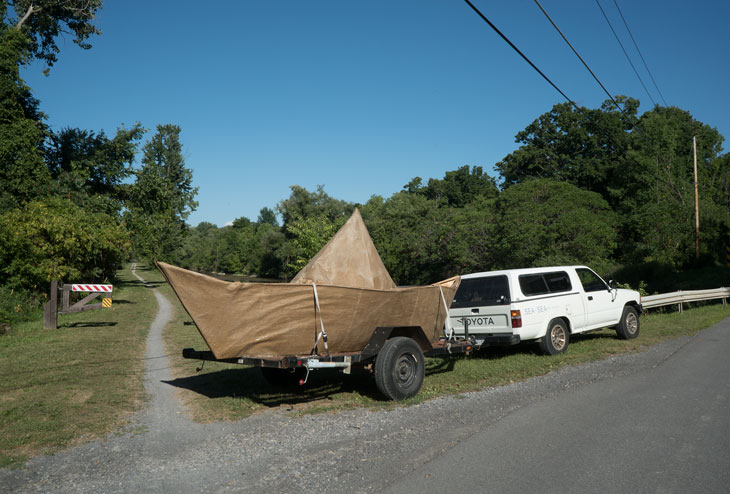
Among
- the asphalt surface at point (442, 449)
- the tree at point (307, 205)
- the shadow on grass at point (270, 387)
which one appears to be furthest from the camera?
the tree at point (307, 205)

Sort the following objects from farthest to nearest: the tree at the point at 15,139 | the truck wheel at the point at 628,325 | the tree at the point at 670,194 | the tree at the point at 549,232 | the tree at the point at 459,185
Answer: the tree at the point at 459,185 < the tree at the point at 670,194 < the tree at the point at 549,232 < the tree at the point at 15,139 < the truck wheel at the point at 628,325

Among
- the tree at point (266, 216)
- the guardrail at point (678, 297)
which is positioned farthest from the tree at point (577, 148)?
the tree at point (266, 216)

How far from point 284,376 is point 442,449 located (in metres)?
3.83

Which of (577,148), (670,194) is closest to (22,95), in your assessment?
(670,194)

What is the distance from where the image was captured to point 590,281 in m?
12.0

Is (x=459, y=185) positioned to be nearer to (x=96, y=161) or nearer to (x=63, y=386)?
(x=96, y=161)

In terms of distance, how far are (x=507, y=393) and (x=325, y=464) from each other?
3.66 meters

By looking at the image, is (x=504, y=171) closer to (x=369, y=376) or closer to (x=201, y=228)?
(x=369, y=376)

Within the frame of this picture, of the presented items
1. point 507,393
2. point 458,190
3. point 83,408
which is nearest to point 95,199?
point 83,408

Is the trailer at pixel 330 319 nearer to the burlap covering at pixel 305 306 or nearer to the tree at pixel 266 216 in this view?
the burlap covering at pixel 305 306

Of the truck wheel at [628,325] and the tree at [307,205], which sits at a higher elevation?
the tree at [307,205]

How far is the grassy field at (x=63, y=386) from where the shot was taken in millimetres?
5648

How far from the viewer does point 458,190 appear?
293 ft

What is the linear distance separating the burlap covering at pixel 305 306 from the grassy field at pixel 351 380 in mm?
940
